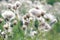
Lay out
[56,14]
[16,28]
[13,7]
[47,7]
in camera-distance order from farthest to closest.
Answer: [47,7]
[56,14]
[16,28]
[13,7]

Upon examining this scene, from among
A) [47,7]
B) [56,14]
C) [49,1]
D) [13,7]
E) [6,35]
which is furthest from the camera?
[49,1]

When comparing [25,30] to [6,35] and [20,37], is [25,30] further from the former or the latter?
[6,35]

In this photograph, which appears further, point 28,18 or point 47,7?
point 47,7

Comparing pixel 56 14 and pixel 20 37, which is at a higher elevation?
pixel 56 14

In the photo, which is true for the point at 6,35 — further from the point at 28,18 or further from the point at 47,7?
the point at 47,7

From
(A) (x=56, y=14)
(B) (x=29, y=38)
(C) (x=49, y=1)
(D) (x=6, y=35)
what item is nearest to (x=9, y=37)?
(D) (x=6, y=35)

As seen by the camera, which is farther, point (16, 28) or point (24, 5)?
point (24, 5)

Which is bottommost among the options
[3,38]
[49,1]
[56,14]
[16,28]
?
[3,38]

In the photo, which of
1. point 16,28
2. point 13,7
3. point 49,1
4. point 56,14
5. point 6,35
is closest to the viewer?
point 6,35

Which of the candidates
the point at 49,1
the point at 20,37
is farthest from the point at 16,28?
the point at 49,1
